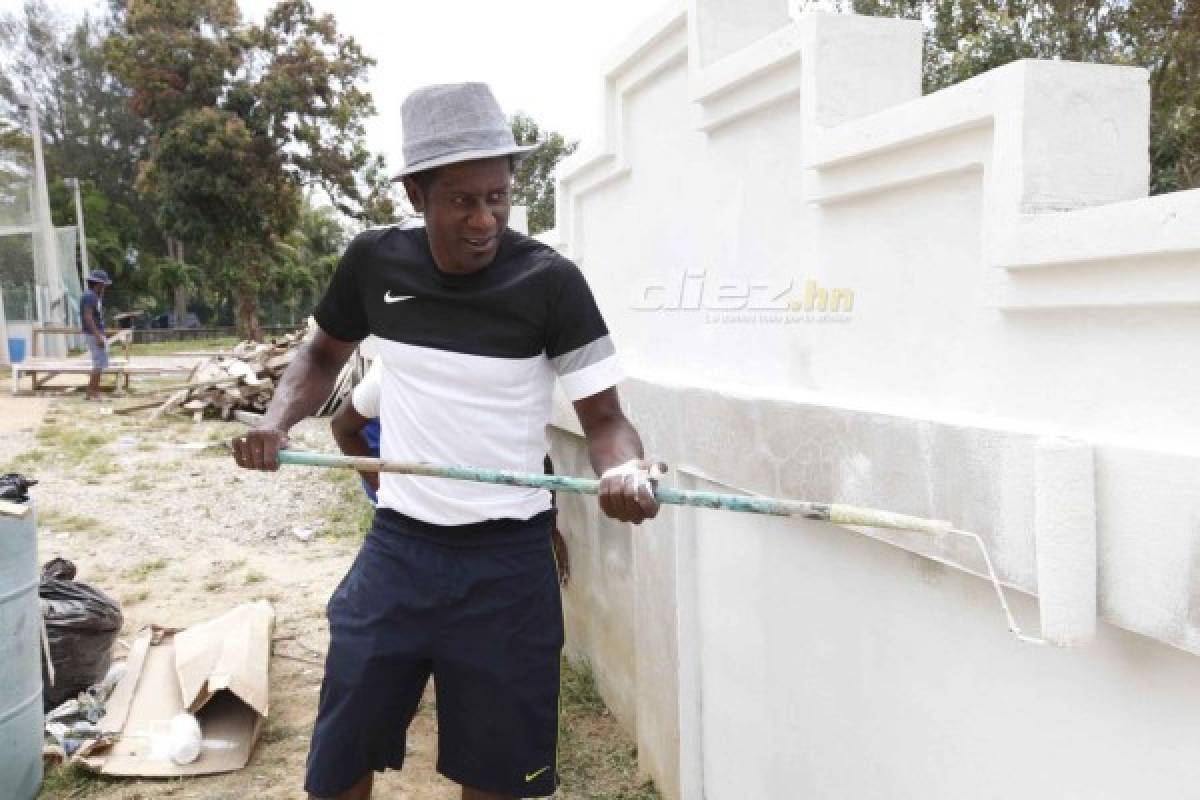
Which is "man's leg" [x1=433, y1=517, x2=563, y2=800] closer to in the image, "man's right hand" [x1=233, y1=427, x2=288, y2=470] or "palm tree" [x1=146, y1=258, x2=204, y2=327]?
"man's right hand" [x1=233, y1=427, x2=288, y2=470]

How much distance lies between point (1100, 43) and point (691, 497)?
967cm

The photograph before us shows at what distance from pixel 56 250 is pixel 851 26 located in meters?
27.6

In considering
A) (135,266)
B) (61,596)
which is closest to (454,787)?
(61,596)

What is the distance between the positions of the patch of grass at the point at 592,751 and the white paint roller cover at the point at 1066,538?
237 cm

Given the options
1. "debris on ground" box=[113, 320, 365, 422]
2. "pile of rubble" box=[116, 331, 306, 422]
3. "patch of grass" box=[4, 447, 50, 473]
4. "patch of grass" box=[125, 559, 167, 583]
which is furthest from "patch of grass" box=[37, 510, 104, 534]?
"pile of rubble" box=[116, 331, 306, 422]

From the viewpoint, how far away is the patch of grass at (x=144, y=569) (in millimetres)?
6961

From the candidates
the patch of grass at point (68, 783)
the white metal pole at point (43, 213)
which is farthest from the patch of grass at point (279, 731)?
the white metal pole at point (43, 213)

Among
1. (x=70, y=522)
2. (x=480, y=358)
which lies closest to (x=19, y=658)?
(x=480, y=358)

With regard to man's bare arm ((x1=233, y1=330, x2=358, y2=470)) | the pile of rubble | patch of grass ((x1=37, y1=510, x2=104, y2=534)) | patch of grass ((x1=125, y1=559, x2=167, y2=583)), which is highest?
man's bare arm ((x1=233, y1=330, x2=358, y2=470))

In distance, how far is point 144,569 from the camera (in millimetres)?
7113

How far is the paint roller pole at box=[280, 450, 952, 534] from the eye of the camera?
1.89 metres

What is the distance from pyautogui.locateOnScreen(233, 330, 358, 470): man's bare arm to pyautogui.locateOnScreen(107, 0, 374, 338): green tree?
24.3 metres

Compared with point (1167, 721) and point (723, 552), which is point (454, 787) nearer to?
point (723, 552)

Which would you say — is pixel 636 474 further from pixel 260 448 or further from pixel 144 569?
pixel 144 569
